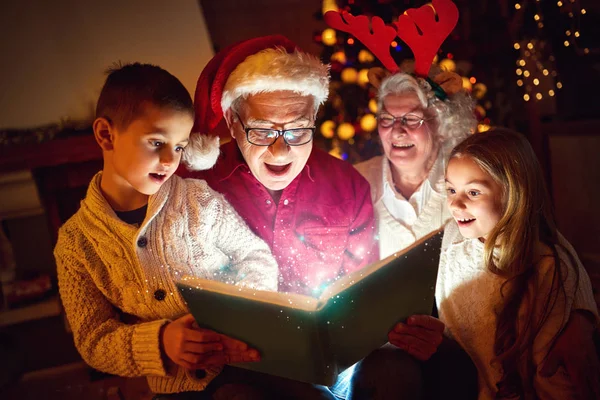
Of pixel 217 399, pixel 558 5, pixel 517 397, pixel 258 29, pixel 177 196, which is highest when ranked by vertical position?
pixel 258 29

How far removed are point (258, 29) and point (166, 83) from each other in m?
1.83

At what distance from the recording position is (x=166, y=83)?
1.24m

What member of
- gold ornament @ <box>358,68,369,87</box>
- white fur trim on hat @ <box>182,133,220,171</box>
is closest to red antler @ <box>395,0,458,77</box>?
white fur trim on hat @ <box>182,133,220,171</box>

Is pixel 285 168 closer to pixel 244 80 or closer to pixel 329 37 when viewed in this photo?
pixel 244 80

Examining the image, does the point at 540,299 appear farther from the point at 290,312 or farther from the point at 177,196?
the point at 177,196

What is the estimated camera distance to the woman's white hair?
1651 millimetres

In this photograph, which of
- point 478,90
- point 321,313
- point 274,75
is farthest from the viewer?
point 478,90

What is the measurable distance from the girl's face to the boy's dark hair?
712 mm

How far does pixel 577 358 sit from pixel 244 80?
43.3 inches

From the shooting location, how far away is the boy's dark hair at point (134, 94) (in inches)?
47.4

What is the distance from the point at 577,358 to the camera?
1.27 metres

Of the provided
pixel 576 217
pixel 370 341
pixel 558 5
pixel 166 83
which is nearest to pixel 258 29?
pixel 558 5

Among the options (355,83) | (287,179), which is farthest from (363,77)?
(287,179)

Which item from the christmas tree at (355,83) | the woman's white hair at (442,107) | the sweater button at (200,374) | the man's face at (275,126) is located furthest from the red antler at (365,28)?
the sweater button at (200,374)
